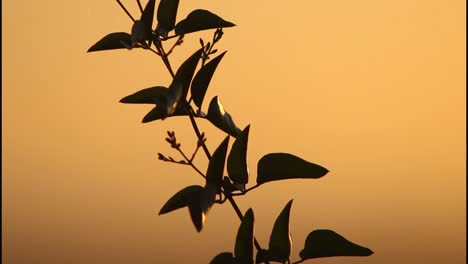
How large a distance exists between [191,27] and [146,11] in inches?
8.9

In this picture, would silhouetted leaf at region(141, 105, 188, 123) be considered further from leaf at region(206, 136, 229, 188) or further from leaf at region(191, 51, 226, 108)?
leaf at region(206, 136, 229, 188)

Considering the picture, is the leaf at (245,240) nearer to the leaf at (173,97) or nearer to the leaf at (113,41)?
the leaf at (173,97)

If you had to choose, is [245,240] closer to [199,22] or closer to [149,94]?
[149,94]

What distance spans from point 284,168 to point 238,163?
18 centimetres

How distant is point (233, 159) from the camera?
98.0 inches

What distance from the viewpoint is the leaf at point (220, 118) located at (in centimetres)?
257

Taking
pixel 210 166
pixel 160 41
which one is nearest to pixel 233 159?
pixel 210 166

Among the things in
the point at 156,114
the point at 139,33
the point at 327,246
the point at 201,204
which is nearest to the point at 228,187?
the point at 201,204

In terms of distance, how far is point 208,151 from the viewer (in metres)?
2.53

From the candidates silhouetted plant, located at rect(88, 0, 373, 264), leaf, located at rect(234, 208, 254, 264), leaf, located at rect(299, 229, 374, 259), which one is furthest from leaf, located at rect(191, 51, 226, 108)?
leaf, located at rect(299, 229, 374, 259)

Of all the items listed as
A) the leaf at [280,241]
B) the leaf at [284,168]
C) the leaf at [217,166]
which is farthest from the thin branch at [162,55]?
the leaf at [280,241]

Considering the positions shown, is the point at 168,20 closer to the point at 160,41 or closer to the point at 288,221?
the point at 160,41

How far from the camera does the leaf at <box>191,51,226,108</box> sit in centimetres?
256

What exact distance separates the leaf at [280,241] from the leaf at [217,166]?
0.23 metres
